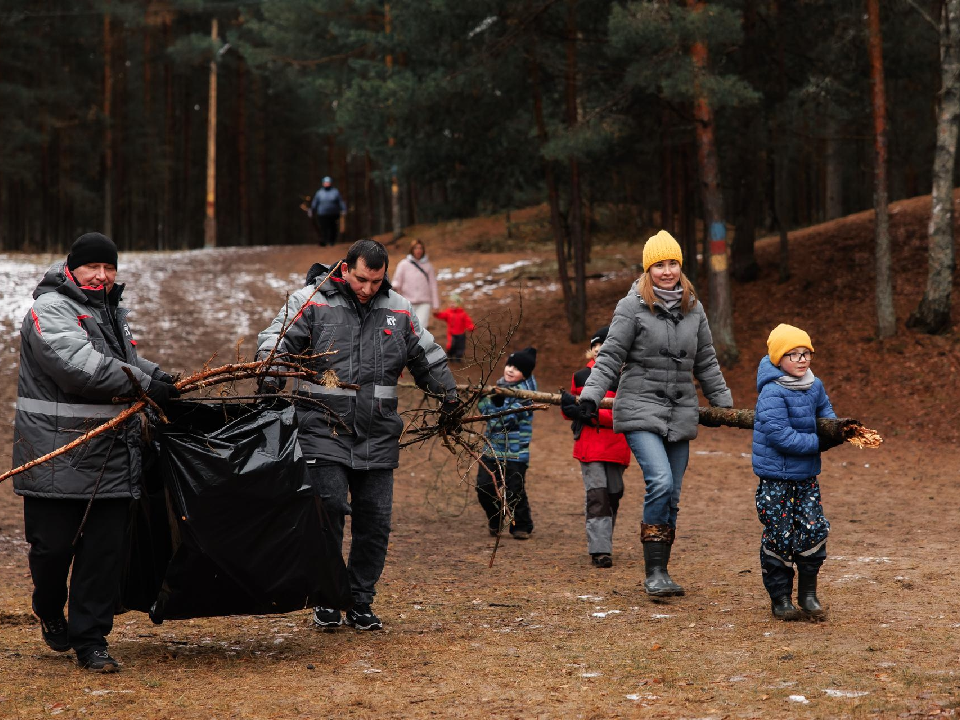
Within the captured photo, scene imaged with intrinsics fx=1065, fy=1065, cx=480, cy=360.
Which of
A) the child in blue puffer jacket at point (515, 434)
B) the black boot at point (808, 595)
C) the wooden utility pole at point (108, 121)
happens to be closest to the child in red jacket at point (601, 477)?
the child in blue puffer jacket at point (515, 434)

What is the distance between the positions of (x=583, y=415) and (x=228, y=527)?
215 cm

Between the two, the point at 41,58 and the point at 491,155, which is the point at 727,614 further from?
the point at 41,58

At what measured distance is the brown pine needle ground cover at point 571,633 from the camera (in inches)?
166

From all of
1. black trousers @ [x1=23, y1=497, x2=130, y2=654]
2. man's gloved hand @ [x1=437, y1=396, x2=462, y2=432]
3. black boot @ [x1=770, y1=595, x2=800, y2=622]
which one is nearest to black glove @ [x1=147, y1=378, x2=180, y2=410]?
black trousers @ [x1=23, y1=497, x2=130, y2=654]

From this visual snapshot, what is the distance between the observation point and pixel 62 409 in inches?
187

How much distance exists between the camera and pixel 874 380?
15297 millimetres

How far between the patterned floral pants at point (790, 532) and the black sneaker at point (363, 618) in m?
2.06

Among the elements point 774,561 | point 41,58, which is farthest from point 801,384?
point 41,58

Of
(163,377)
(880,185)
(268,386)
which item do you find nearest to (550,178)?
(880,185)

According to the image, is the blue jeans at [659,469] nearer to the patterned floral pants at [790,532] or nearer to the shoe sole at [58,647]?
the patterned floral pants at [790,532]

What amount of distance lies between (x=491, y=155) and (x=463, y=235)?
12.5 metres

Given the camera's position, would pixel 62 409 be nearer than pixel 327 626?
Yes

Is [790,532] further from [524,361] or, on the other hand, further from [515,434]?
[515,434]

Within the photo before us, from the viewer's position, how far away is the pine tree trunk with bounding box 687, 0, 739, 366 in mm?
16358
